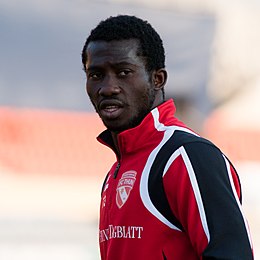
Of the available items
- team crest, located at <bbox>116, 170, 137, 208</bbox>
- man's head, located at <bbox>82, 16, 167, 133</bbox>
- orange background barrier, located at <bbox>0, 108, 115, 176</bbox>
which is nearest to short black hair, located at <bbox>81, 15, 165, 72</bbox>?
man's head, located at <bbox>82, 16, 167, 133</bbox>

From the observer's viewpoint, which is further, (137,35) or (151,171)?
(137,35)

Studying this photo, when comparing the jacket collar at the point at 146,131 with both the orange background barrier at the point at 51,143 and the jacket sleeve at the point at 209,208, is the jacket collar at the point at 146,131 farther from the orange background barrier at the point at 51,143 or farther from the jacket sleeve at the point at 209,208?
the orange background barrier at the point at 51,143

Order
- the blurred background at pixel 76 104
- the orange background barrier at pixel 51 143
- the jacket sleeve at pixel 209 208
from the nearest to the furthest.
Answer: the jacket sleeve at pixel 209 208 < the blurred background at pixel 76 104 < the orange background barrier at pixel 51 143

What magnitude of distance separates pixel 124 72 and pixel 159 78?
110 millimetres

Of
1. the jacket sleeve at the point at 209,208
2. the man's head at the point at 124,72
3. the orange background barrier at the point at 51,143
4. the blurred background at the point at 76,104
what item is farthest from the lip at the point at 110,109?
the orange background barrier at the point at 51,143

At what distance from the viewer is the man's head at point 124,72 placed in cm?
222

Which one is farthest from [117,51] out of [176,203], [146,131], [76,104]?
[76,104]

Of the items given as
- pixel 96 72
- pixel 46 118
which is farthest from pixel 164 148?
pixel 46 118

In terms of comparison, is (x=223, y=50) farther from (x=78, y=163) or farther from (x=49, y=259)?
(x=49, y=259)

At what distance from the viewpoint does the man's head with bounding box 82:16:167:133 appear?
2219mm

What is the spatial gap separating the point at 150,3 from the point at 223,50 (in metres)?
0.90

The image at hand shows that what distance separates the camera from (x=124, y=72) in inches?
87.4

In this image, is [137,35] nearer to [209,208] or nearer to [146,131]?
[146,131]

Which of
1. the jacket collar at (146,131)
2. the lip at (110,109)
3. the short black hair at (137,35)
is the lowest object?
the jacket collar at (146,131)
